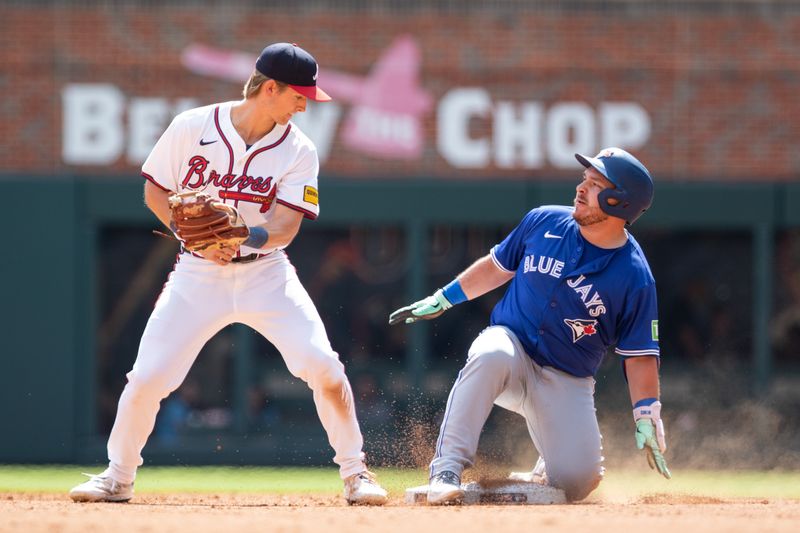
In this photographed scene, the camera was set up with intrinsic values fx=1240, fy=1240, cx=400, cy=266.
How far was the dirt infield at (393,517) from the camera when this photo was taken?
186 inches

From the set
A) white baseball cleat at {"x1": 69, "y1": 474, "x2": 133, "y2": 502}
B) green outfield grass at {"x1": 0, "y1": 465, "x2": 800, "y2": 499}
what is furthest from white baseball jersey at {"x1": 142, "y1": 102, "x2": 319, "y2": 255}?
green outfield grass at {"x1": 0, "y1": 465, "x2": 800, "y2": 499}

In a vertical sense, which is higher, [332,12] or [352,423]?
[332,12]

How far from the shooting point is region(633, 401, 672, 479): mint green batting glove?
571 cm

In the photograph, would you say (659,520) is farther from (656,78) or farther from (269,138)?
(656,78)

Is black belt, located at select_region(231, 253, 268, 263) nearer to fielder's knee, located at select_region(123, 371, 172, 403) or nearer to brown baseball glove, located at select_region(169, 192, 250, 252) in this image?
brown baseball glove, located at select_region(169, 192, 250, 252)

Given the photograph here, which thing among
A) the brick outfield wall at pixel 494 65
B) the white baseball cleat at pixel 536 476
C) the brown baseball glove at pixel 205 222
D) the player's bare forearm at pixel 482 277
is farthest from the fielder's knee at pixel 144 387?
the brick outfield wall at pixel 494 65

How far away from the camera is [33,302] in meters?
11.5

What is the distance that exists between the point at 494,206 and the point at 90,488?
22.3 ft

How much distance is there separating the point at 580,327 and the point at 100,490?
238cm

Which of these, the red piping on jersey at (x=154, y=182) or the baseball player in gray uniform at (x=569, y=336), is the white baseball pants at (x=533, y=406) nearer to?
the baseball player in gray uniform at (x=569, y=336)

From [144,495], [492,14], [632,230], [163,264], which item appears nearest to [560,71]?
[492,14]

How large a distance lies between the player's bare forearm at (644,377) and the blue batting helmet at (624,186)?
682 millimetres

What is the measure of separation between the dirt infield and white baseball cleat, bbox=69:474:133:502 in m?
0.06

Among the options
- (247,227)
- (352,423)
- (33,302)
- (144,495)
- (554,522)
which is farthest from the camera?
(33,302)
